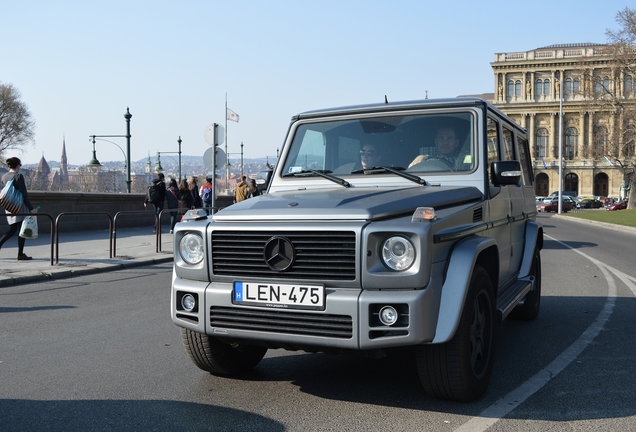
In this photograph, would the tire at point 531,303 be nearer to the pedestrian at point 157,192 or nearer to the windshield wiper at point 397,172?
the windshield wiper at point 397,172

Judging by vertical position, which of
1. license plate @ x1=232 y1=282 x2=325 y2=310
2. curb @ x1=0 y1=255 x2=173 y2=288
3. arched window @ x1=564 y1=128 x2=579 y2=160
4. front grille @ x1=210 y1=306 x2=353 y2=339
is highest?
arched window @ x1=564 y1=128 x2=579 y2=160

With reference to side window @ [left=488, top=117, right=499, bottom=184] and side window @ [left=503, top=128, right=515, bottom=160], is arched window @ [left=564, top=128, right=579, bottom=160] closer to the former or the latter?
side window @ [left=503, top=128, right=515, bottom=160]

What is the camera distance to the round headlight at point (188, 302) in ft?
15.0

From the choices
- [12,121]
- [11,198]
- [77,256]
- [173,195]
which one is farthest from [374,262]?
[12,121]

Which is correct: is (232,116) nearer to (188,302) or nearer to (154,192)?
(154,192)

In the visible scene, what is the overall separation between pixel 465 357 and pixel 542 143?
4312 inches

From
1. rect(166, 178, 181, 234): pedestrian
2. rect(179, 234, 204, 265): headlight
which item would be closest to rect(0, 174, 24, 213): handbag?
rect(166, 178, 181, 234): pedestrian

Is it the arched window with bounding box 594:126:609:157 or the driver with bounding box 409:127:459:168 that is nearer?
the driver with bounding box 409:127:459:168

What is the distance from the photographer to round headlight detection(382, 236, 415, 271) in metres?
4.06

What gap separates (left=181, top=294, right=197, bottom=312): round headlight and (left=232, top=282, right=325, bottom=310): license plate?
0.34m

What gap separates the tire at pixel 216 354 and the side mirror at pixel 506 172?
2219mm

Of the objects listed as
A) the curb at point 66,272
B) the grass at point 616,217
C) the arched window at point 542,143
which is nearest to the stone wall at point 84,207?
the curb at point 66,272

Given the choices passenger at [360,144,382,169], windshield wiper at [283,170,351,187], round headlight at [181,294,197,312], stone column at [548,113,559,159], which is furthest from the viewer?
stone column at [548,113,559,159]

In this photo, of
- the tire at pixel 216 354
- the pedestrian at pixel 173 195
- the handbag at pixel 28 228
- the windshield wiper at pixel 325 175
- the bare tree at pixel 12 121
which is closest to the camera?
the tire at pixel 216 354
